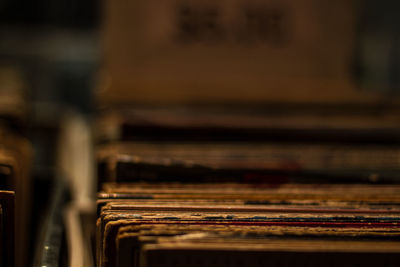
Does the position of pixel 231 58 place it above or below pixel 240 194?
above

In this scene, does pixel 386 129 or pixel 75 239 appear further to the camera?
pixel 386 129

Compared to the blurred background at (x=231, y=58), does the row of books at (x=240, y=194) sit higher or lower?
lower

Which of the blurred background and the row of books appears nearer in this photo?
the row of books

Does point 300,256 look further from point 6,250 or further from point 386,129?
point 386,129

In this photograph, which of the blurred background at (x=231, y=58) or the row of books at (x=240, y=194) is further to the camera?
the blurred background at (x=231, y=58)

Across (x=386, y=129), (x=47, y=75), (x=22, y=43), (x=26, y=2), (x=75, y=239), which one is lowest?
(x=75, y=239)

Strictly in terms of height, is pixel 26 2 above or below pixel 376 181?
above

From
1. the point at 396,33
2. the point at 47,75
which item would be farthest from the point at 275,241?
the point at 47,75

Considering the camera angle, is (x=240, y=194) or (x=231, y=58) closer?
(x=240, y=194)

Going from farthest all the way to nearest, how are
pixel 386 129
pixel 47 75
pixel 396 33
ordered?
1. pixel 47 75
2. pixel 396 33
3. pixel 386 129

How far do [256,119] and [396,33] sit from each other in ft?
6.10

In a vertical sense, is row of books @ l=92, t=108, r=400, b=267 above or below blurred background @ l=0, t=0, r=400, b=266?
below

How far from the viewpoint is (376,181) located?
61 centimetres

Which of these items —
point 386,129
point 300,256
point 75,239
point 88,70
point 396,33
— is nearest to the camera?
point 300,256
